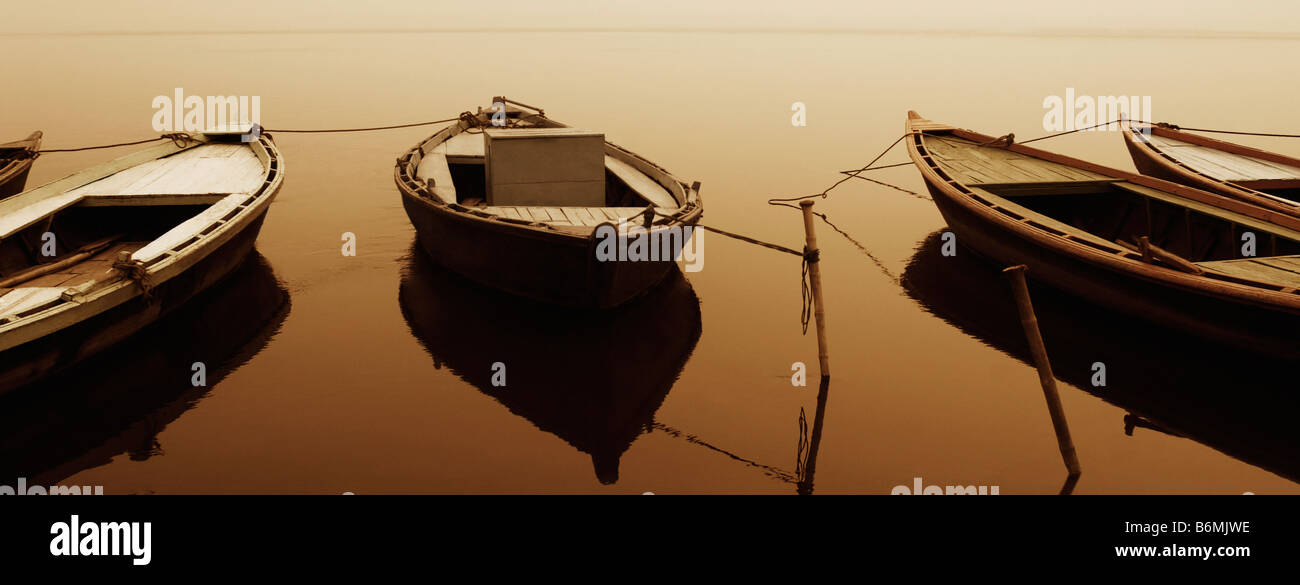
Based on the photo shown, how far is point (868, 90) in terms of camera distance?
4669 cm

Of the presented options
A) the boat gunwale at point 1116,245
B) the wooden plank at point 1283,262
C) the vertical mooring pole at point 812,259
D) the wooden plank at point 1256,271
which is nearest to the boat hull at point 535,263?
the vertical mooring pole at point 812,259

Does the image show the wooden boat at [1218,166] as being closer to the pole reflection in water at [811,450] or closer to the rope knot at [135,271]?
the pole reflection in water at [811,450]

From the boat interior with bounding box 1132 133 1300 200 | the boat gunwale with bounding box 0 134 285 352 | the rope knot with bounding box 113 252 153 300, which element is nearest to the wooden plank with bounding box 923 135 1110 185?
the boat interior with bounding box 1132 133 1300 200

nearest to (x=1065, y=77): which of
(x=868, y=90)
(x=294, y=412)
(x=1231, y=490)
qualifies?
(x=868, y=90)

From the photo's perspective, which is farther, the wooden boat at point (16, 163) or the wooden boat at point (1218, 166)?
the wooden boat at point (16, 163)

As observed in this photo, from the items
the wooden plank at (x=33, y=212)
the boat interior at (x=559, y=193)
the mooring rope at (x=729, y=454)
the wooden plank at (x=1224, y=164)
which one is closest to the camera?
the mooring rope at (x=729, y=454)

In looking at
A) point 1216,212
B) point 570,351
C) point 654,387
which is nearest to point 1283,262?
point 1216,212

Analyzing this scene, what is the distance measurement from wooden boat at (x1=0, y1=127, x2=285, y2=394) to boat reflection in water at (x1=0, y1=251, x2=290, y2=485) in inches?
20.5

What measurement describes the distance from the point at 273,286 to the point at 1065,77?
52.3 metres

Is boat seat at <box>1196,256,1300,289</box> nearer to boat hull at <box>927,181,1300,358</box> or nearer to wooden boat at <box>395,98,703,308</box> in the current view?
boat hull at <box>927,181,1300,358</box>

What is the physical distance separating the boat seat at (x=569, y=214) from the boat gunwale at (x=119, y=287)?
354 centimetres

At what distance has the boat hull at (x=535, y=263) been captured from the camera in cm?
1138

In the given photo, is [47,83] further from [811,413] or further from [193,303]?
[811,413]

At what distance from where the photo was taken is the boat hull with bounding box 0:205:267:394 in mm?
9042
